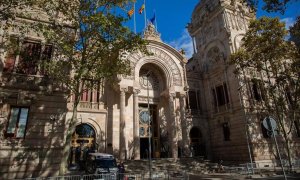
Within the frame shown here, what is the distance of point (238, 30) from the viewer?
28.4 m

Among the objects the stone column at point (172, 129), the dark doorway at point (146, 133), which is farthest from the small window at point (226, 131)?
the dark doorway at point (146, 133)

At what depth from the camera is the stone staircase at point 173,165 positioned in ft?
59.9

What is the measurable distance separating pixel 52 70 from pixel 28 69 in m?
2.89

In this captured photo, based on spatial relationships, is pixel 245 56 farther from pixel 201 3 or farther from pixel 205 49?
pixel 201 3

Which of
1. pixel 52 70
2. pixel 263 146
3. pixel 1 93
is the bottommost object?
pixel 263 146

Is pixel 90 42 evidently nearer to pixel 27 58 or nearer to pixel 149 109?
pixel 27 58

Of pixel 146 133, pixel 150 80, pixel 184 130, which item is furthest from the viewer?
pixel 150 80

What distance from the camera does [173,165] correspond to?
19.7 meters

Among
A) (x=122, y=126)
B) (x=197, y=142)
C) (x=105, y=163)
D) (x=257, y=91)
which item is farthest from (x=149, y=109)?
(x=257, y=91)

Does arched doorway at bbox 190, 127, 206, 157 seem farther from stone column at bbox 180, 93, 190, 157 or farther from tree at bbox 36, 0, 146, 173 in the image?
tree at bbox 36, 0, 146, 173

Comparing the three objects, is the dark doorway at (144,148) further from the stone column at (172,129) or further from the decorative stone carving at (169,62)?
the decorative stone carving at (169,62)

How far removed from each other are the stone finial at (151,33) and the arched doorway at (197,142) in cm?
1268

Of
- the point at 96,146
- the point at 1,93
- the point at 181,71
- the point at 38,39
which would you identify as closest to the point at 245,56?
the point at 181,71

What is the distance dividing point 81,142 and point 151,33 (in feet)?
50.0
